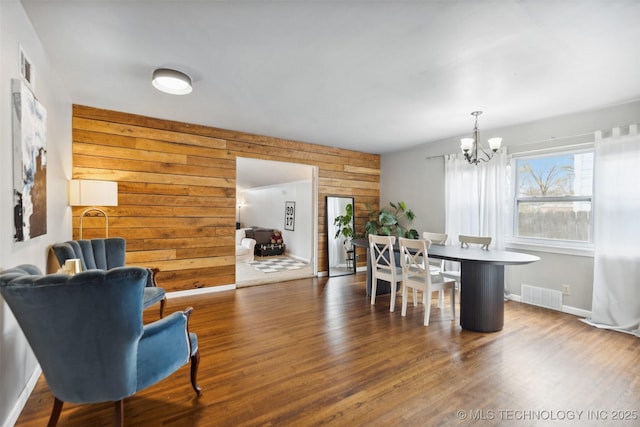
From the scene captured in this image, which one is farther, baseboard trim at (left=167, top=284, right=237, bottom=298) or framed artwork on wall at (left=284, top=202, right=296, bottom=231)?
framed artwork on wall at (left=284, top=202, right=296, bottom=231)

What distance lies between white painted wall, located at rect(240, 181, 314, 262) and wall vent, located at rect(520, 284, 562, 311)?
357cm

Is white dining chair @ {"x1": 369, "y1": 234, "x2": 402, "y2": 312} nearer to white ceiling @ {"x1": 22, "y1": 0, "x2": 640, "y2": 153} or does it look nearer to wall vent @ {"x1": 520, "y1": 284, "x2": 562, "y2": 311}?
white ceiling @ {"x1": 22, "y1": 0, "x2": 640, "y2": 153}

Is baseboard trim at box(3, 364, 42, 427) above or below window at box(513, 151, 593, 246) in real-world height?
below

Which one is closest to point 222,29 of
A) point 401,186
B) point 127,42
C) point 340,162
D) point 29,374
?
point 127,42

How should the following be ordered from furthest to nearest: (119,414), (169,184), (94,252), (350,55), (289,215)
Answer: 1. (289,215)
2. (169,184)
3. (94,252)
4. (350,55)
5. (119,414)

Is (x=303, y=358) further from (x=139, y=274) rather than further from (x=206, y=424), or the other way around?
(x=139, y=274)

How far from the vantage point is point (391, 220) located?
18.6 ft

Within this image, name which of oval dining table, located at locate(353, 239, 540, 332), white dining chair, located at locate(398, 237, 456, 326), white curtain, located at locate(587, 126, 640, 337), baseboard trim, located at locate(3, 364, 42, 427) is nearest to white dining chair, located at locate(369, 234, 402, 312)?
white dining chair, located at locate(398, 237, 456, 326)

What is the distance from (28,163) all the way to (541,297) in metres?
5.38

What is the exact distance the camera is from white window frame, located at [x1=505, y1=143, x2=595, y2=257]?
3562mm

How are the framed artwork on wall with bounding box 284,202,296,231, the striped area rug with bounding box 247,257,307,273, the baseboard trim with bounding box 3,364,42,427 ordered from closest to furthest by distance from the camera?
the baseboard trim with bounding box 3,364,42,427 → the striped area rug with bounding box 247,257,307,273 → the framed artwork on wall with bounding box 284,202,296,231

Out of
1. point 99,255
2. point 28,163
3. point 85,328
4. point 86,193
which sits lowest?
point 85,328

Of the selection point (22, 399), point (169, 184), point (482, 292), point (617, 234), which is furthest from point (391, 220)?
point (22, 399)

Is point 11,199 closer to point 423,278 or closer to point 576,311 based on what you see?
point 423,278
